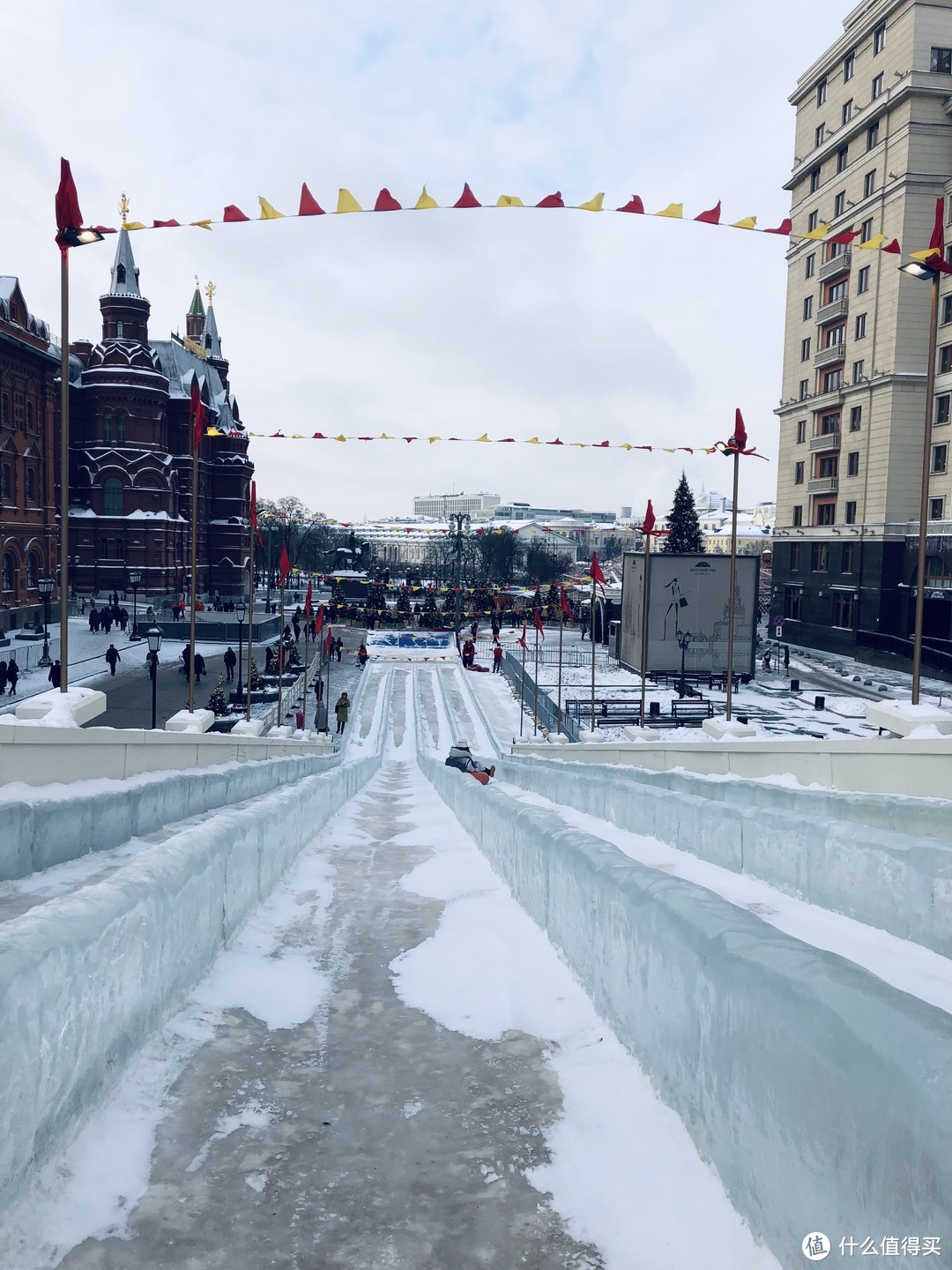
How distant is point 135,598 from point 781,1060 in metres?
49.5

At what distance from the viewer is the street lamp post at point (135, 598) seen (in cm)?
4522

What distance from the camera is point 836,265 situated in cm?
4609

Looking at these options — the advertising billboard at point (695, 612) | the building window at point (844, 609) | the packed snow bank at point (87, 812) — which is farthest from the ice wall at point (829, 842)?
the building window at point (844, 609)

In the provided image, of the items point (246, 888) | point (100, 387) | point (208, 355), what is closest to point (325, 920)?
point (246, 888)

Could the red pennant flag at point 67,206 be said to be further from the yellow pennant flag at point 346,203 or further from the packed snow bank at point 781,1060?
the packed snow bank at point 781,1060

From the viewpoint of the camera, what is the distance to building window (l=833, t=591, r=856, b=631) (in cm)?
4516

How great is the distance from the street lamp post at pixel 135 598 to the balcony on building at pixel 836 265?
3978 cm

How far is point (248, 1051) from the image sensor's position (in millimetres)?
2979

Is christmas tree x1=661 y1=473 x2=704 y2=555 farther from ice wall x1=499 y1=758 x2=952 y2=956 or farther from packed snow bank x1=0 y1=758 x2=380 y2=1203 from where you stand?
packed snow bank x1=0 y1=758 x2=380 y2=1203

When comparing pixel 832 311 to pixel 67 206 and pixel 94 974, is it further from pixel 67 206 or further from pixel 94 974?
pixel 94 974

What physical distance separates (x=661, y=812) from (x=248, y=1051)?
13.1ft

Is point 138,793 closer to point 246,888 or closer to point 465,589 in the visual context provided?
point 246,888

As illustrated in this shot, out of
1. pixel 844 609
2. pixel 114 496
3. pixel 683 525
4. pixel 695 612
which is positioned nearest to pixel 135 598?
pixel 114 496

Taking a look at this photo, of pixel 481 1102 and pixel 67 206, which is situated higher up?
pixel 67 206
